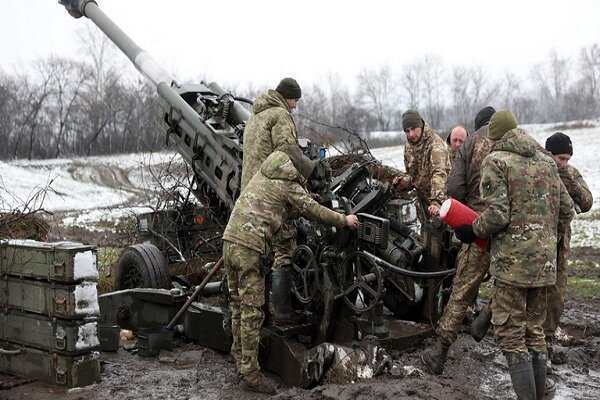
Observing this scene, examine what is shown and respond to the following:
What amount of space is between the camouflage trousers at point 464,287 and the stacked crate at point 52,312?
9.02 ft

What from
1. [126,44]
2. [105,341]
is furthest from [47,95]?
[105,341]

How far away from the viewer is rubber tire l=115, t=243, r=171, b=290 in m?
7.32

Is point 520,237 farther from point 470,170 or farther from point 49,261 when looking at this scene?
point 49,261

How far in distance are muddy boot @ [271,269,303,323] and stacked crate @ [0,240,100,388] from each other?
1441 mm

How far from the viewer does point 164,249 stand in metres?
8.73

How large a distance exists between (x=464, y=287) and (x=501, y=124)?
1.31m

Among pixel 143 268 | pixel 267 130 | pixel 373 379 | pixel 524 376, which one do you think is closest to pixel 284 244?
pixel 267 130

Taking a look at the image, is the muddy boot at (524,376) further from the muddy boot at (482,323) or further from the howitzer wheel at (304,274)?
the howitzer wheel at (304,274)

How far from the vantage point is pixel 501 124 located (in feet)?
15.9

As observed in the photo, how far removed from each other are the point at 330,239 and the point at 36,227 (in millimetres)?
4567

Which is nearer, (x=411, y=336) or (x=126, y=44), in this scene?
(x=411, y=336)

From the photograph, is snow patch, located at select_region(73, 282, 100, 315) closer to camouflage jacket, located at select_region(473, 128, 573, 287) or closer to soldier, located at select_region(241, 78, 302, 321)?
soldier, located at select_region(241, 78, 302, 321)

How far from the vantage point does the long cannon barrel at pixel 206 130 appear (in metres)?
7.48

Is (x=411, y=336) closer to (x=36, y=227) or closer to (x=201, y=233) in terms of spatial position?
(x=201, y=233)
